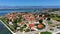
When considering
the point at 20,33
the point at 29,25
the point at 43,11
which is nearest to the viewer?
the point at 20,33

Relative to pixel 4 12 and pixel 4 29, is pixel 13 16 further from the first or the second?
pixel 4 29

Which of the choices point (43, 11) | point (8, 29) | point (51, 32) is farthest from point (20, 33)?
point (43, 11)

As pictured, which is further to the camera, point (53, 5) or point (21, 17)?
point (53, 5)

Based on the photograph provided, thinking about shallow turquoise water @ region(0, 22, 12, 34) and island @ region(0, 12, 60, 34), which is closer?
shallow turquoise water @ region(0, 22, 12, 34)

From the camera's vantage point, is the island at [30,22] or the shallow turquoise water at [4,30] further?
the island at [30,22]

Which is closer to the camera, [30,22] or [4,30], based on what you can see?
[4,30]

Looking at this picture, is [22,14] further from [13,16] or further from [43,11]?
[43,11]

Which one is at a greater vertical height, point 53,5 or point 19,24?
point 53,5

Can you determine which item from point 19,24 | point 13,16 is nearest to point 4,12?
point 13,16

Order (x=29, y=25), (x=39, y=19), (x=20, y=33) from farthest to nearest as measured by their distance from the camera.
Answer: (x=39, y=19) → (x=29, y=25) → (x=20, y=33)
